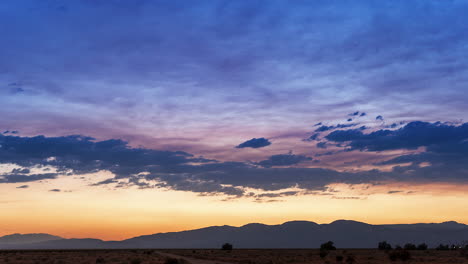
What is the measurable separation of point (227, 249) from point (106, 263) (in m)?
88.1

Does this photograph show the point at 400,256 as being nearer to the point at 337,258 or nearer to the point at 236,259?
the point at 337,258

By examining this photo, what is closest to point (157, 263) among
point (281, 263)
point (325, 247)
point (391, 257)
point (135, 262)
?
point (135, 262)

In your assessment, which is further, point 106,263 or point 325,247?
point 325,247

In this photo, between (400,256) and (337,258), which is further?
(400,256)

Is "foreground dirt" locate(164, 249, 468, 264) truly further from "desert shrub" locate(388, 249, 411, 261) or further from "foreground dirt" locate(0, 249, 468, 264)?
"desert shrub" locate(388, 249, 411, 261)

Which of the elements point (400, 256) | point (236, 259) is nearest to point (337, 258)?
point (400, 256)

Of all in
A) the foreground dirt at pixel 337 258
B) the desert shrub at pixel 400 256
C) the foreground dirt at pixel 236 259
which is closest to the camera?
the foreground dirt at pixel 337 258

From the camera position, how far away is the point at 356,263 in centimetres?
6906

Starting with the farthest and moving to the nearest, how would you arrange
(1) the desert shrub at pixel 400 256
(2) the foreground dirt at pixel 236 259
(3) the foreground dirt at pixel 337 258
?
(1) the desert shrub at pixel 400 256, (2) the foreground dirt at pixel 236 259, (3) the foreground dirt at pixel 337 258

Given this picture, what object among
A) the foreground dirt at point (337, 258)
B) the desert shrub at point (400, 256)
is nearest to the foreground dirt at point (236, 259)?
the foreground dirt at point (337, 258)

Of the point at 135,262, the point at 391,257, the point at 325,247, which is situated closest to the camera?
the point at 135,262

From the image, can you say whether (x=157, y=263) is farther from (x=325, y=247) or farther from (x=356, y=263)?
(x=325, y=247)

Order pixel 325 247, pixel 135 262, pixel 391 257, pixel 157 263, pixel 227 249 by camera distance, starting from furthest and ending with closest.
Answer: pixel 227 249 → pixel 325 247 → pixel 391 257 → pixel 157 263 → pixel 135 262

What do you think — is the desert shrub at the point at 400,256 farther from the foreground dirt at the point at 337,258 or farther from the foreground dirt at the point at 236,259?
the foreground dirt at the point at 236,259
